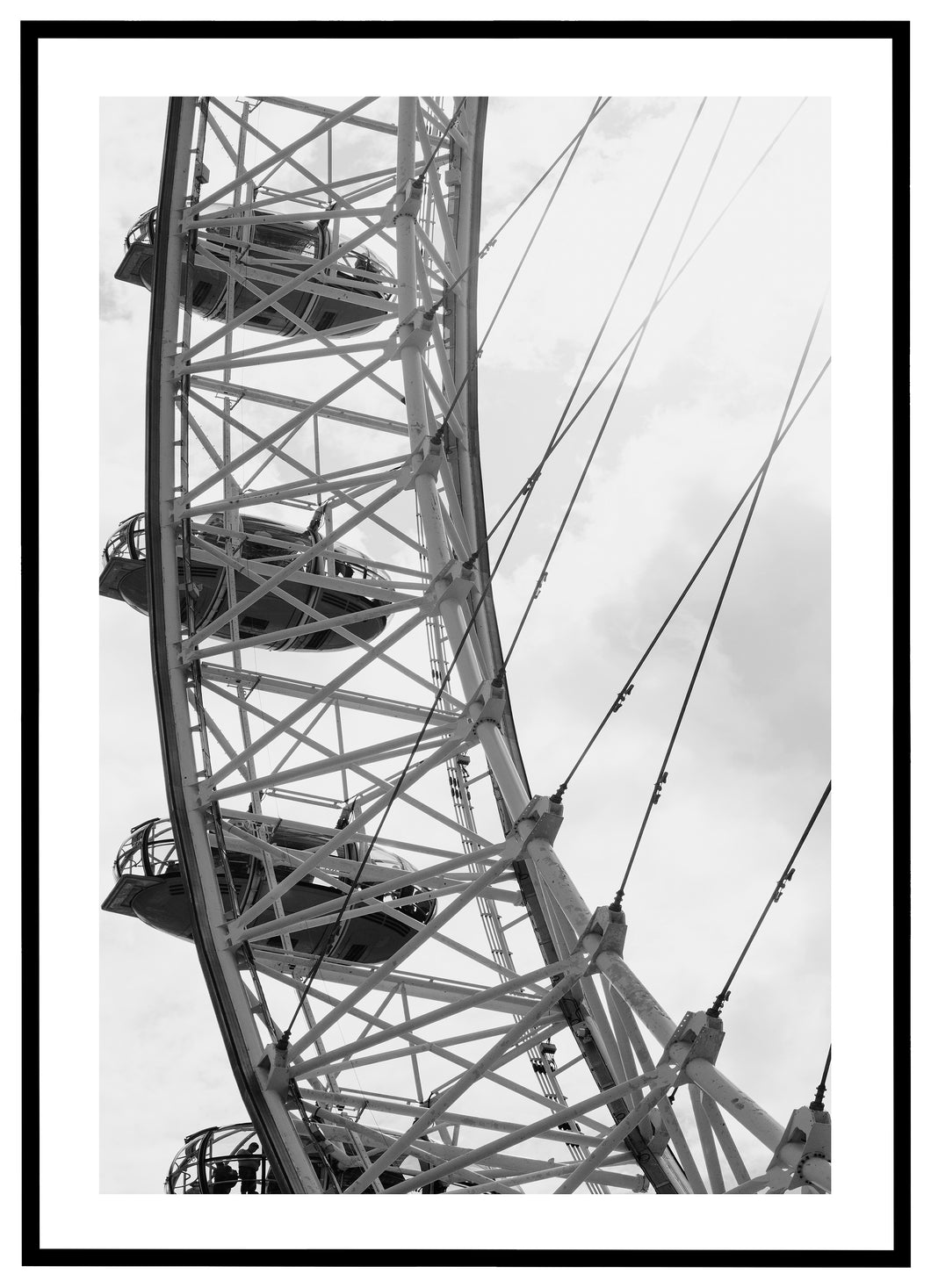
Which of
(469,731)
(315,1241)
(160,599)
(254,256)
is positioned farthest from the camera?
(254,256)

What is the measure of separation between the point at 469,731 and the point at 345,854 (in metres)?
4.92

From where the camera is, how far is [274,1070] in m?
18.0

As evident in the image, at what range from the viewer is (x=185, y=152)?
980 inches

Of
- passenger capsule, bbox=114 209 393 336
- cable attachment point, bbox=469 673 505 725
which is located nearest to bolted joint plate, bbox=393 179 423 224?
passenger capsule, bbox=114 209 393 336

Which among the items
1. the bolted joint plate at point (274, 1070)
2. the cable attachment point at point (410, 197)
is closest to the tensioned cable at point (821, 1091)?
the bolted joint plate at point (274, 1070)

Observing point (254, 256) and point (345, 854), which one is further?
point (254, 256)

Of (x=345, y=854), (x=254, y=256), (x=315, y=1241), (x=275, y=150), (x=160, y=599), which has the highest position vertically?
(x=254, y=256)

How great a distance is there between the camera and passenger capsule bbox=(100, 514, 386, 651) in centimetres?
2441

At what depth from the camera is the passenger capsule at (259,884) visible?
23.2m

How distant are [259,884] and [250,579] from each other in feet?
16.0

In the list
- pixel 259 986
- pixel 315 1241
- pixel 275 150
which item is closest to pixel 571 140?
pixel 275 150

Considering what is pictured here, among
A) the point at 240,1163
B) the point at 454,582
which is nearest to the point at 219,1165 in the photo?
the point at 240,1163

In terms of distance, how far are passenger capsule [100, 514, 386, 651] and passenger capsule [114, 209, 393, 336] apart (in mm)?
3675
